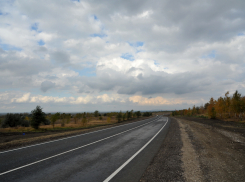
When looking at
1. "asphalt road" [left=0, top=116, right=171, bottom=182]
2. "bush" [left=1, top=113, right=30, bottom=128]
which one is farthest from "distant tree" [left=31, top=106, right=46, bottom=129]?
"asphalt road" [left=0, top=116, right=171, bottom=182]

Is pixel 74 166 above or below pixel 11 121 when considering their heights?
above

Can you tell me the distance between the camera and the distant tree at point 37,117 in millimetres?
27448

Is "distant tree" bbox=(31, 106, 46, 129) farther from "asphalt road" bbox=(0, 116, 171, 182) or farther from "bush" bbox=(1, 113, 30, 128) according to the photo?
"asphalt road" bbox=(0, 116, 171, 182)

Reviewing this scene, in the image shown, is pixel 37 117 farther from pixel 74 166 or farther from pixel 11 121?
pixel 74 166

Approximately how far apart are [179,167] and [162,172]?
39.5 inches

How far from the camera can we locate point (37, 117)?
27828mm

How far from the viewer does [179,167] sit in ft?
19.5

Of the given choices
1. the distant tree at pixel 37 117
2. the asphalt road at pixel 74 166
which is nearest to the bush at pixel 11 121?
the distant tree at pixel 37 117

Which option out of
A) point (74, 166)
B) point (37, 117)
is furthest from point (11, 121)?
point (74, 166)

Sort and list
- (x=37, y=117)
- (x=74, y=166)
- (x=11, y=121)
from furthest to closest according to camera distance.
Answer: (x=11, y=121) → (x=37, y=117) → (x=74, y=166)

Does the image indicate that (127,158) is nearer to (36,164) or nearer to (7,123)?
(36,164)

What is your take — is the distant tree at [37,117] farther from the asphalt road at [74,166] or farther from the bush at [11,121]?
the asphalt road at [74,166]

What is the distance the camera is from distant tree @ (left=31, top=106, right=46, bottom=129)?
27.4 metres

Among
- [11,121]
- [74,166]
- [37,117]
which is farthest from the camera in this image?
[11,121]
